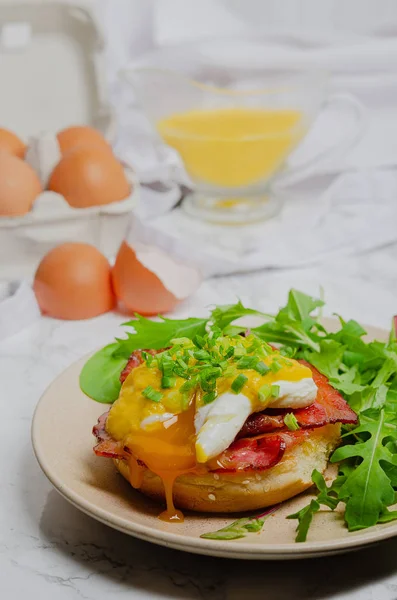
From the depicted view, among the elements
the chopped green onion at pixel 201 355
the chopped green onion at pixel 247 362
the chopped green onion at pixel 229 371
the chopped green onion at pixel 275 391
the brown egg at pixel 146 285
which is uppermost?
the chopped green onion at pixel 247 362

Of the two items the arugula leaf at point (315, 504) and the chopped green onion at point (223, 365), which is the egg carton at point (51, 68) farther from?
the arugula leaf at point (315, 504)

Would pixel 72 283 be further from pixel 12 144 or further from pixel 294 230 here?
pixel 294 230

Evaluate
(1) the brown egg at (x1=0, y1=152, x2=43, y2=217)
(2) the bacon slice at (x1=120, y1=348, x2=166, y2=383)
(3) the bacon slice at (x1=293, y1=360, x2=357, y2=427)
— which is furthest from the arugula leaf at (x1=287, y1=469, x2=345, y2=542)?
(1) the brown egg at (x1=0, y1=152, x2=43, y2=217)

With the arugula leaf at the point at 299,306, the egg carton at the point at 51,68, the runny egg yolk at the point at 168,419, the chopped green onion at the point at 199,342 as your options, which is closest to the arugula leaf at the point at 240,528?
the runny egg yolk at the point at 168,419

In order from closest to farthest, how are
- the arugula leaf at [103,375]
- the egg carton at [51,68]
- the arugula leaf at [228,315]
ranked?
the arugula leaf at [103,375] < the arugula leaf at [228,315] < the egg carton at [51,68]

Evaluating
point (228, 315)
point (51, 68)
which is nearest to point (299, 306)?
point (228, 315)

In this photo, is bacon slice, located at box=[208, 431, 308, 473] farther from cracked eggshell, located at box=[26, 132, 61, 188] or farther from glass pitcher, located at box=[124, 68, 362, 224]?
glass pitcher, located at box=[124, 68, 362, 224]

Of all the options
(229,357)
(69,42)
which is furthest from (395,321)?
(69,42)

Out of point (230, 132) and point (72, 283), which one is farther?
point (230, 132)
